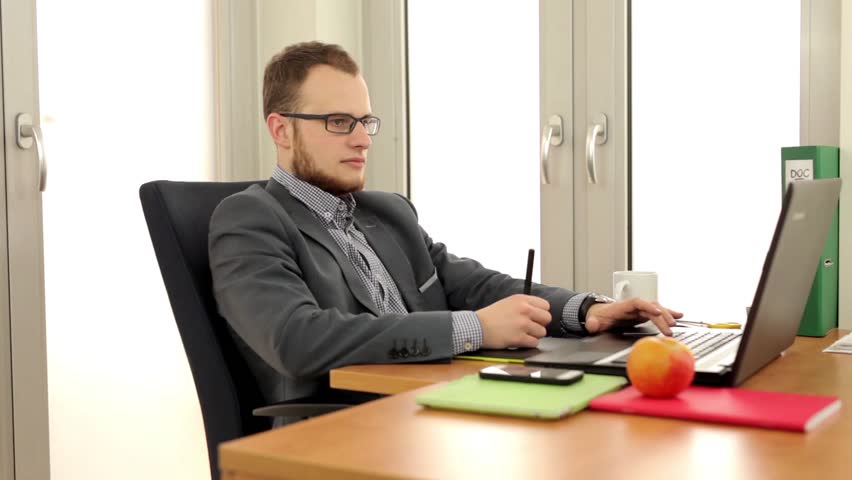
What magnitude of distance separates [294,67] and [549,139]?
0.97 meters

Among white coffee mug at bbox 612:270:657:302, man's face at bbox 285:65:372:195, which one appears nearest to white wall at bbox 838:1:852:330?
white coffee mug at bbox 612:270:657:302

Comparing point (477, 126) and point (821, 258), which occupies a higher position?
point (477, 126)

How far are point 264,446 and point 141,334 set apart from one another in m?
1.99

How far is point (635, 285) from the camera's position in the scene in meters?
1.91

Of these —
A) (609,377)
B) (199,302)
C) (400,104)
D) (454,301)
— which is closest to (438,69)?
(400,104)

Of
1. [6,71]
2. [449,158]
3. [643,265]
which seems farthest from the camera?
[449,158]

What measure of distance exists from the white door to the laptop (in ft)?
4.88

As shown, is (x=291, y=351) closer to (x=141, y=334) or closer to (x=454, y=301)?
(x=454, y=301)

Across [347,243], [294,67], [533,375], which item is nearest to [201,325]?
[347,243]

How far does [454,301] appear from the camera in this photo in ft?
6.74

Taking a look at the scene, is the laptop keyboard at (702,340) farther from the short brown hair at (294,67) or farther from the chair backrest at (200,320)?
the short brown hair at (294,67)

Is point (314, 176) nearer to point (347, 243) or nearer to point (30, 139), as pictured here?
point (347, 243)

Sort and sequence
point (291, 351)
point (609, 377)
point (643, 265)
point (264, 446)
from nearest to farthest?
point (264, 446), point (609, 377), point (291, 351), point (643, 265)

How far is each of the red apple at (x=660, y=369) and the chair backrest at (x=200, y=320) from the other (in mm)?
796
